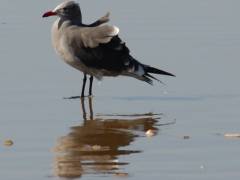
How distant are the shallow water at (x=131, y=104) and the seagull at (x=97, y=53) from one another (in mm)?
177

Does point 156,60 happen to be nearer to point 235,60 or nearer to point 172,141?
point 235,60

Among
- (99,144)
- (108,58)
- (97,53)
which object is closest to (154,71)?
(108,58)

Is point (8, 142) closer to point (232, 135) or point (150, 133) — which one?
point (150, 133)

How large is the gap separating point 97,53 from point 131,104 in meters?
0.80

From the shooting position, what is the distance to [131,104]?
840 centimetres

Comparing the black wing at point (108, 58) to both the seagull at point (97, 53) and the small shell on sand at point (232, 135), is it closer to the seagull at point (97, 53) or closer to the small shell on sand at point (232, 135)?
the seagull at point (97, 53)

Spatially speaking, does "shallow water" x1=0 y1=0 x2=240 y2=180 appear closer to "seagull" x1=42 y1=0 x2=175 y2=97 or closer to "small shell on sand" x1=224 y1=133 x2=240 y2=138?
"small shell on sand" x1=224 y1=133 x2=240 y2=138

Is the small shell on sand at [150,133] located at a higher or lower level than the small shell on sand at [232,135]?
higher

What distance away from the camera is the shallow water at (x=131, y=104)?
6180mm

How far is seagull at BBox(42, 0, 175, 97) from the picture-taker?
351 inches

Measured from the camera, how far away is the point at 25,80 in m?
9.12

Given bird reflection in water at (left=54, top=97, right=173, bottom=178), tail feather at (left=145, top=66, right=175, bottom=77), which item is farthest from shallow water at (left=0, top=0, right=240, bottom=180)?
tail feather at (left=145, top=66, right=175, bottom=77)

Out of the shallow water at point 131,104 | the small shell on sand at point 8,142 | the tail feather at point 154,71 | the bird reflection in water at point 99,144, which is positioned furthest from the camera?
the tail feather at point 154,71

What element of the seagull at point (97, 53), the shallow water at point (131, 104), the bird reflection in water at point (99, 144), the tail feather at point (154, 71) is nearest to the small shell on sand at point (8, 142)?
the shallow water at point (131, 104)
